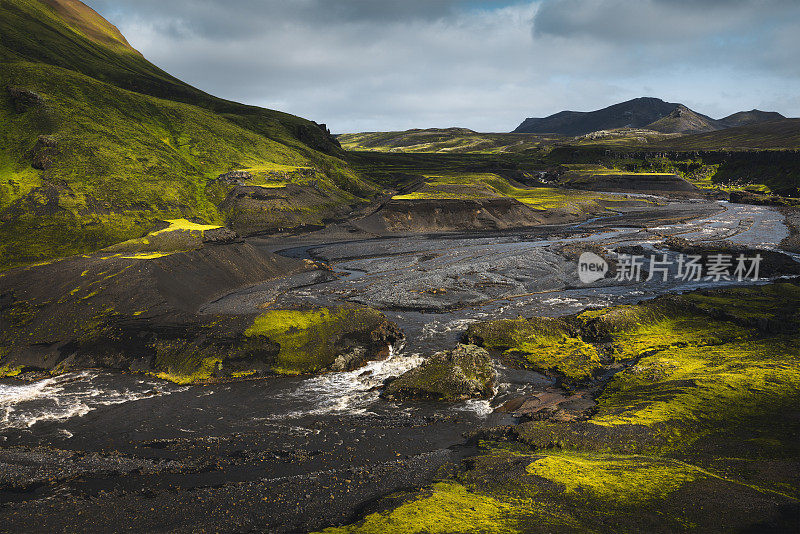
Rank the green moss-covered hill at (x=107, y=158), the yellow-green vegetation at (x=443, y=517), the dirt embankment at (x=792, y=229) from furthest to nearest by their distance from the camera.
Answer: the dirt embankment at (x=792, y=229) → the green moss-covered hill at (x=107, y=158) → the yellow-green vegetation at (x=443, y=517)

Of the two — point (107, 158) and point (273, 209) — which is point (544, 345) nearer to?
point (273, 209)

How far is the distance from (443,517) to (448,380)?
45.7ft

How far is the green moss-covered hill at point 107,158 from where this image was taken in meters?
66.5

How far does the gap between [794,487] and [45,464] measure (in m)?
34.6

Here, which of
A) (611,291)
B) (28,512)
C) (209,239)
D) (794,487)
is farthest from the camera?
(209,239)

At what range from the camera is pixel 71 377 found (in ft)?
103

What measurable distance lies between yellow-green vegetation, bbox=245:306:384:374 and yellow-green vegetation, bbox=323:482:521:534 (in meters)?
18.4

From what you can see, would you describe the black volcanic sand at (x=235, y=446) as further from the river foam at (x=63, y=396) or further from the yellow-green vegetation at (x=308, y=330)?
the yellow-green vegetation at (x=308, y=330)

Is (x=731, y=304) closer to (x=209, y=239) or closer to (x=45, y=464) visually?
(x=45, y=464)

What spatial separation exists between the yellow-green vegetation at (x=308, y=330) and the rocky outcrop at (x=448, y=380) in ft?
25.2

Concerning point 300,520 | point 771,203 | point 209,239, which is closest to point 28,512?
A: point 300,520

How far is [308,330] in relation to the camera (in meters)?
36.2

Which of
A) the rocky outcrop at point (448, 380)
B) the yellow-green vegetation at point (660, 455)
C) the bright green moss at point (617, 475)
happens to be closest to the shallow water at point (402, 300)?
the rocky outcrop at point (448, 380)

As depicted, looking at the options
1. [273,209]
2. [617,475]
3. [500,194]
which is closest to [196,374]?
[617,475]
